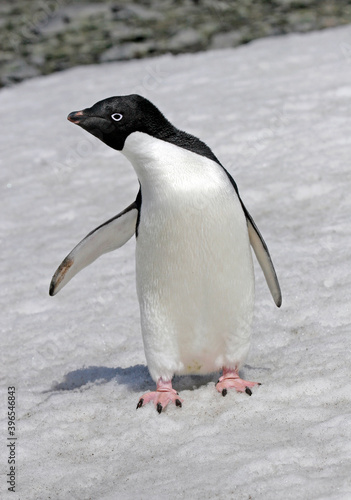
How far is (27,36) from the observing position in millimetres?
12492

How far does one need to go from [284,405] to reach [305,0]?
10081mm

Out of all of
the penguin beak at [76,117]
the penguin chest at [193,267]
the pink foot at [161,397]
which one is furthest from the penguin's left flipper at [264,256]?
the penguin beak at [76,117]

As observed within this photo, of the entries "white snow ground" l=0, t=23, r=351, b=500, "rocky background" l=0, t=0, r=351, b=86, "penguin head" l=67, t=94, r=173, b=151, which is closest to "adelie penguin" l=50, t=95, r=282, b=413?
"penguin head" l=67, t=94, r=173, b=151

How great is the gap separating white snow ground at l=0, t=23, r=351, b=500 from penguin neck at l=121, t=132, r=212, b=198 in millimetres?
947

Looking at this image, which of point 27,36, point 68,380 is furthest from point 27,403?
point 27,36

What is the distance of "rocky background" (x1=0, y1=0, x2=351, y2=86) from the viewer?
11211 millimetres

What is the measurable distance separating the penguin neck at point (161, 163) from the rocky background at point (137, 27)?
8.11 metres

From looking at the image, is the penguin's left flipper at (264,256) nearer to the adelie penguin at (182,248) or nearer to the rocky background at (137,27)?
the adelie penguin at (182,248)

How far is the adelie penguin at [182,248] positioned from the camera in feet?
10.5

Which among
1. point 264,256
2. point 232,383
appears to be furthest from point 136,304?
point 232,383

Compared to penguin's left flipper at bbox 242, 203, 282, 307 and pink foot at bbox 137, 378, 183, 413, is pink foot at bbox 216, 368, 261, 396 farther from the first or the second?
penguin's left flipper at bbox 242, 203, 282, 307

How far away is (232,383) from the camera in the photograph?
347 cm

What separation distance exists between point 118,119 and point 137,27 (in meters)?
9.45

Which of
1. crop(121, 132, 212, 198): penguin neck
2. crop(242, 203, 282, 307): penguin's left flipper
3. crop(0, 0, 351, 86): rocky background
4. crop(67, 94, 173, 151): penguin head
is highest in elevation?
crop(67, 94, 173, 151): penguin head
